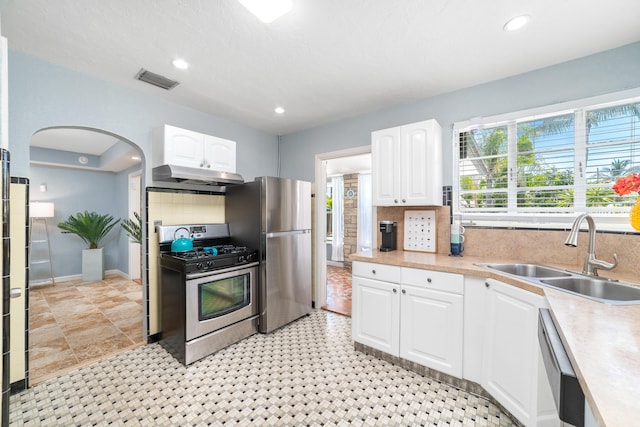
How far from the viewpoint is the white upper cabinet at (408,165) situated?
2.39 meters

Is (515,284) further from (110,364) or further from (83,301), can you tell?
(83,301)

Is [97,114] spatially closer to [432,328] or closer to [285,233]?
[285,233]

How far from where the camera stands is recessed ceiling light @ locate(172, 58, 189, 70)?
81.2 inches

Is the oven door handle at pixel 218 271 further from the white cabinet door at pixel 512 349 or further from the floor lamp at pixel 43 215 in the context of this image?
the floor lamp at pixel 43 215

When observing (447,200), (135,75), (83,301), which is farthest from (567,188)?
(83,301)

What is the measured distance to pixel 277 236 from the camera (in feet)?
9.65

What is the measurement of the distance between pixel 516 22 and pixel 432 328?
6.85 feet

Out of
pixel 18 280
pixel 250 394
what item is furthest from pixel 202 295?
pixel 18 280

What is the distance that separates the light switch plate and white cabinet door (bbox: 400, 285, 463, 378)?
70 cm

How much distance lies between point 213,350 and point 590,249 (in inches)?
116

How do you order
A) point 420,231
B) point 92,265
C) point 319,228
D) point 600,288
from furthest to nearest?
1. point 92,265
2. point 319,228
3. point 420,231
4. point 600,288

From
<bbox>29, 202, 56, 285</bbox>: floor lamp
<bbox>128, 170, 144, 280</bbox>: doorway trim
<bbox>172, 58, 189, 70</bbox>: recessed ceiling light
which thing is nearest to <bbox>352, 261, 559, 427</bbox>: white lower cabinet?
<bbox>172, 58, 189, 70</bbox>: recessed ceiling light

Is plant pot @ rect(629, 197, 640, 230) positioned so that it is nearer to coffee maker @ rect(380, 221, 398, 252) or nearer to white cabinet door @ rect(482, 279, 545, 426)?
white cabinet door @ rect(482, 279, 545, 426)

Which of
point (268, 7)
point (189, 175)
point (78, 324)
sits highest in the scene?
point (268, 7)
